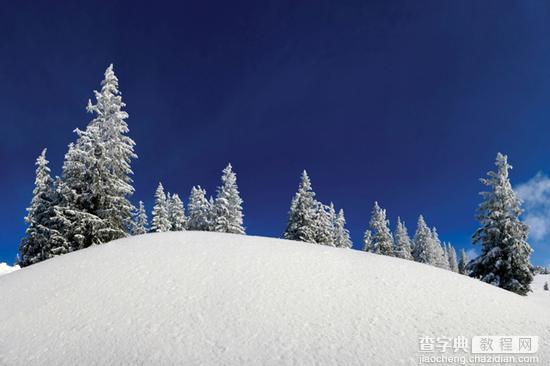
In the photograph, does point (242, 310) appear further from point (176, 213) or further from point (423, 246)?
point (423, 246)

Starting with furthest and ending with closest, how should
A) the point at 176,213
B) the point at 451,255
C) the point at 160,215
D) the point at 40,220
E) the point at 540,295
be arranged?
the point at 451,255 < the point at 176,213 < the point at 160,215 < the point at 540,295 < the point at 40,220

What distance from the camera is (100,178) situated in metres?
20.4

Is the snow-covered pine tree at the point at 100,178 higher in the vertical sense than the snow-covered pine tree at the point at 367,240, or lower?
lower

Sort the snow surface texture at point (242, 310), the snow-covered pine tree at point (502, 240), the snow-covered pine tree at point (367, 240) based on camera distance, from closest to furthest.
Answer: the snow surface texture at point (242, 310) < the snow-covered pine tree at point (502, 240) < the snow-covered pine tree at point (367, 240)

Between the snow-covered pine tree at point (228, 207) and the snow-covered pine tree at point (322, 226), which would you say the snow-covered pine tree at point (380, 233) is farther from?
the snow-covered pine tree at point (228, 207)

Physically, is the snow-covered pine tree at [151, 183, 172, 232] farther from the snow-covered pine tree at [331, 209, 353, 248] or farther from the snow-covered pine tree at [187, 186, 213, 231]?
Answer: the snow-covered pine tree at [331, 209, 353, 248]

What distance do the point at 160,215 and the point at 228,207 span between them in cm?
933

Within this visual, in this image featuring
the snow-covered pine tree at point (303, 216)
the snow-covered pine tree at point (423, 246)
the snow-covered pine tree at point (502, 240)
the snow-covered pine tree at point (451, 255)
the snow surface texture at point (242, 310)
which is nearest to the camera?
the snow surface texture at point (242, 310)

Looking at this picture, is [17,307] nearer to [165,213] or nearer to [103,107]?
[103,107]

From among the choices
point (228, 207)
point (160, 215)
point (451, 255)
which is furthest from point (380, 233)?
point (451, 255)

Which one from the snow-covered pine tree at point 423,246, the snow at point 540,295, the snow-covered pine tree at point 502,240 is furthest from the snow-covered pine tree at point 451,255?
the snow-covered pine tree at point 502,240

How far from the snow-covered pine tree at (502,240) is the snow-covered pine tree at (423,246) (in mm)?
33457

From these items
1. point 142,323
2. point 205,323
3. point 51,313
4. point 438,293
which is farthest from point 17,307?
point 438,293

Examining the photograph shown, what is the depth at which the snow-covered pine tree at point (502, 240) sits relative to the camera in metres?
23.4
